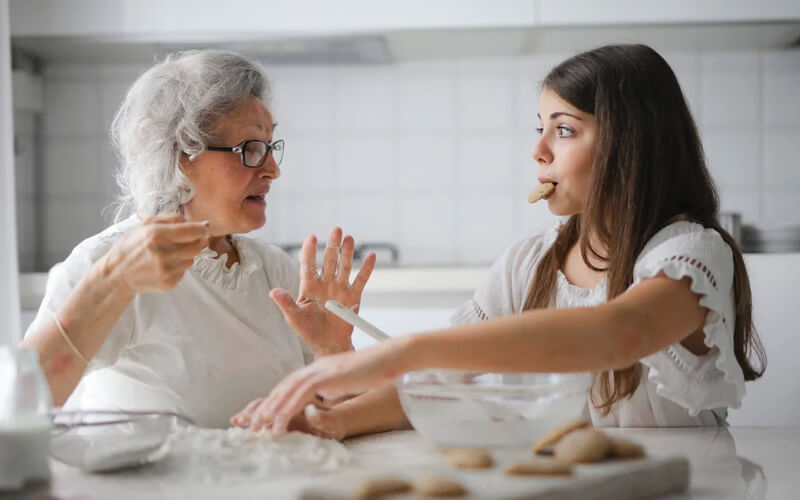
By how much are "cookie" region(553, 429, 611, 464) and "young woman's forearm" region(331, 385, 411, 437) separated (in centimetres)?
39

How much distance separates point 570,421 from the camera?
102 cm

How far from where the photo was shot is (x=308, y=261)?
1.58m

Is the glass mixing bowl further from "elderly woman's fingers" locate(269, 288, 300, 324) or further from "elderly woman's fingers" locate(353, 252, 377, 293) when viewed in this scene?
"elderly woman's fingers" locate(353, 252, 377, 293)

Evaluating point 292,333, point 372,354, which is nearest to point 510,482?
point 372,354

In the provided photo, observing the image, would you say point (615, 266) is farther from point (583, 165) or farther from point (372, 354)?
point (372, 354)

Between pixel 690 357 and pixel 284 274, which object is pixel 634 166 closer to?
pixel 690 357

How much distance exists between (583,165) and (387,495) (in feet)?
3.11

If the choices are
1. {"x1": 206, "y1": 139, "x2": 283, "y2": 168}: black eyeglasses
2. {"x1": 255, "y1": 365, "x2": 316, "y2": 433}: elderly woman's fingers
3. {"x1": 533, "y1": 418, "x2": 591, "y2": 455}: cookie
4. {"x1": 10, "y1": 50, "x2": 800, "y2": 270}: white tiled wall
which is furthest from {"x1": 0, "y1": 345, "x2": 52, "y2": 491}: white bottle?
{"x1": 10, "y1": 50, "x2": 800, "y2": 270}: white tiled wall

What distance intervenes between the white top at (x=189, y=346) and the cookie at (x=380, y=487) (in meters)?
0.77

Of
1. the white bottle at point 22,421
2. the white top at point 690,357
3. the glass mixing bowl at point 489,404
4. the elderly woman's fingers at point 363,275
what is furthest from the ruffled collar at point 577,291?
the white bottle at point 22,421

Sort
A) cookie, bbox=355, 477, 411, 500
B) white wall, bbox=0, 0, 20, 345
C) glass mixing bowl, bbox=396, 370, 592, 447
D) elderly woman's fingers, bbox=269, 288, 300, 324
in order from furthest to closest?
white wall, bbox=0, 0, 20, 345
elderly woman's fingers, bbox=269, 288, 300, 324
glass mixing bowl, bbox=396, 370, 592, 447
cookie, bbox=355, 477, 411, 500

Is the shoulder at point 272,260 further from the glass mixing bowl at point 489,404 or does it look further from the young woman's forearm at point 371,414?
the glass mixing bowl at point 489,404

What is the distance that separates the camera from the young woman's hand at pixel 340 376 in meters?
1.01

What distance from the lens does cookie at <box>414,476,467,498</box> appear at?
30.8 inches
